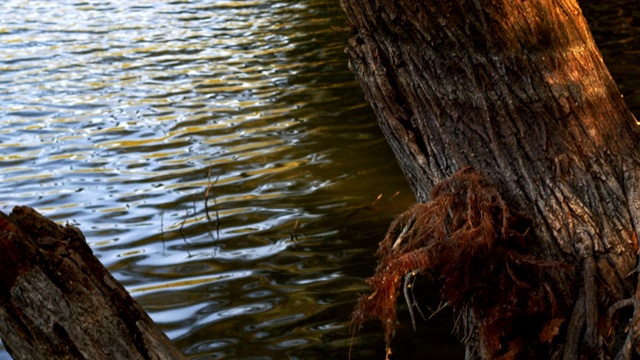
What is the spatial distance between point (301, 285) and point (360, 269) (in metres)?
0.45

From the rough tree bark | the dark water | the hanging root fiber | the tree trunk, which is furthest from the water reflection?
the tree trunk

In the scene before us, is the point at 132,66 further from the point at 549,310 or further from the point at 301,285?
the point at 549,310

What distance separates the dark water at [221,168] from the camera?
575 cm

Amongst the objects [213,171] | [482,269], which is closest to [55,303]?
[482,269]

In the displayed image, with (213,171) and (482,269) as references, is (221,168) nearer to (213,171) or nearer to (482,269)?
(213,171)

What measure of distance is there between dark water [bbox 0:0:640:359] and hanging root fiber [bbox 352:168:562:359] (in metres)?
0.99

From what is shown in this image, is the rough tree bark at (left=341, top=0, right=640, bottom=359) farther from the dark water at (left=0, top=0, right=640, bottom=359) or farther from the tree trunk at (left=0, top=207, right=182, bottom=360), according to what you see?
the tree trunk at (left=0, top=207, right=182, bottom=360)

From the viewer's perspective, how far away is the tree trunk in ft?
10.7

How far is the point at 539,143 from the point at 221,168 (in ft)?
16.4

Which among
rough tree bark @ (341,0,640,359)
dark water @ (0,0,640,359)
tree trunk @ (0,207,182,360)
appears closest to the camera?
tree trunk @ (0,207,182,360)

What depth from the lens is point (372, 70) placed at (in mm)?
4184

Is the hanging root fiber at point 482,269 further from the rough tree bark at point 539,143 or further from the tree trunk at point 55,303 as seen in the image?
the tree trunk at point 55,303

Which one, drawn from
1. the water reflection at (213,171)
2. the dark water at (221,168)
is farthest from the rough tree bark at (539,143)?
the water reflection at (213,171)

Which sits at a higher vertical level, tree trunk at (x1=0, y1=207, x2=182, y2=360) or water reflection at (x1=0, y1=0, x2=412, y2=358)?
tree trunk at (x1=0, y1=207, x2=182, y2=360)
